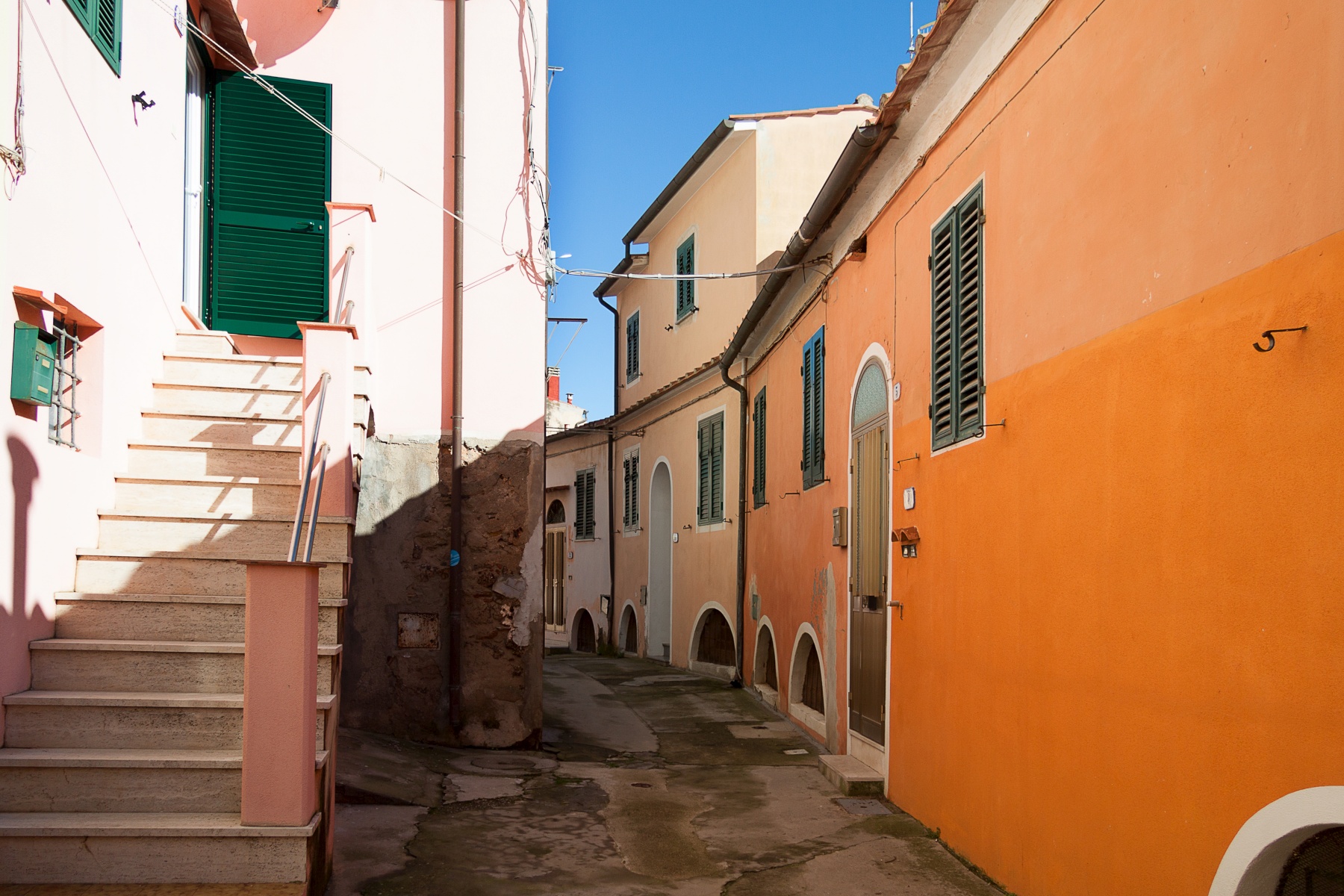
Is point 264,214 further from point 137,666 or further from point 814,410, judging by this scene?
point 814,410

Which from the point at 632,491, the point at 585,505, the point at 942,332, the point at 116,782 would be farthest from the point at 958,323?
the point at 585,505

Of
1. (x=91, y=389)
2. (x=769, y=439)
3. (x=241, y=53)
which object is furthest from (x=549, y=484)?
(x=91, y=389)

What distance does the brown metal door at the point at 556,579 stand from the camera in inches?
926

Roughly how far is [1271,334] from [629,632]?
1668cm

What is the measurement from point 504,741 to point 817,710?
319 cm

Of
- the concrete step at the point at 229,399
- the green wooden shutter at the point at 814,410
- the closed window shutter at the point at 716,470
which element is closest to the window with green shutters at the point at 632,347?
the closed window shutter at the point at 716,470

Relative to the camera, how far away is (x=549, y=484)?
940 inches

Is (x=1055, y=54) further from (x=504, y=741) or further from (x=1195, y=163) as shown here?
(x=504, y=741)

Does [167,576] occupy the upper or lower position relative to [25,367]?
lower

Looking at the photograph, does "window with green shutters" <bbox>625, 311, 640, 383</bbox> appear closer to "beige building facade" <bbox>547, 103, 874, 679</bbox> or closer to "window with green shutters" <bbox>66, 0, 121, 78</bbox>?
"beige building facade" <bbox>547, 103, 874, 679</bbox>

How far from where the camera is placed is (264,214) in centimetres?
808

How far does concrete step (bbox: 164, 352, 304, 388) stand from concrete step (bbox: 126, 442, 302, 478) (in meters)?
0.69

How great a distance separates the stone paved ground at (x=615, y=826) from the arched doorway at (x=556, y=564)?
13961 mm

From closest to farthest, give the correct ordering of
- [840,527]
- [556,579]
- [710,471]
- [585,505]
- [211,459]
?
1. [211,459]
2. [840,527]
3. [710,471]
4. [585,505]
5. [556,579]
